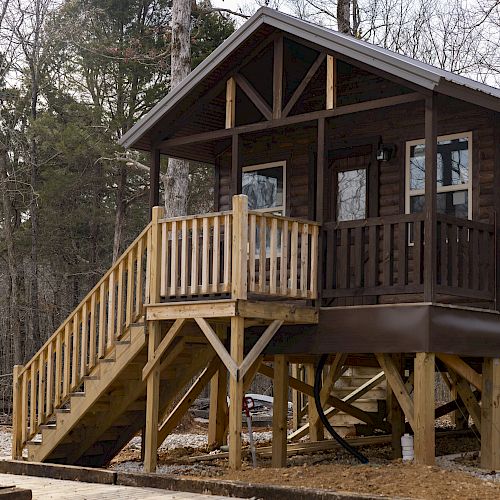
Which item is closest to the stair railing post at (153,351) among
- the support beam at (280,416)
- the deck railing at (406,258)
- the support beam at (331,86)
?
the support beam at (280,416)

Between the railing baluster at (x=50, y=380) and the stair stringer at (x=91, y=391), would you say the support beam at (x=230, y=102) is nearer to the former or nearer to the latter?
the stair stringer at (x=91, y=391)

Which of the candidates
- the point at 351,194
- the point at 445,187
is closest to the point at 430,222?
the point at 445,187

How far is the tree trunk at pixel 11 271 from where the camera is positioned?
29391 millimetres

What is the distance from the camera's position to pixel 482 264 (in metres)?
12.8

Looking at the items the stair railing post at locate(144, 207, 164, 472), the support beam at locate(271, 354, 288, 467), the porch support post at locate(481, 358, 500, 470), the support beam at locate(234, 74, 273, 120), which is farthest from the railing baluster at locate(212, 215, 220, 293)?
the porch support post at locate(481, 358, 500, 470)

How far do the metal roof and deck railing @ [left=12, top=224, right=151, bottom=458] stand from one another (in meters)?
2.31

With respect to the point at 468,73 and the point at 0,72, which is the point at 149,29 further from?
the point at 468,73

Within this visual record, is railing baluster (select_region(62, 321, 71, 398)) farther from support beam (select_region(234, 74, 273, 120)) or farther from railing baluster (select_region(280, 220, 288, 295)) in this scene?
support beam (select_region(234, 74, 273, 120))

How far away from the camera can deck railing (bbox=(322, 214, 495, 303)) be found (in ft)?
39.3

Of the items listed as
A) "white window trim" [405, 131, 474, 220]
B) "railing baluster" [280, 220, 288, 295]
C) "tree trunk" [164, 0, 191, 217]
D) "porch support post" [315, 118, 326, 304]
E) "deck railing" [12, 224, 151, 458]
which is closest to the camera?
"railing baluster" [280, 220, 288, 295]

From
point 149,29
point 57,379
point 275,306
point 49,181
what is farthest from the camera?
point 49,181

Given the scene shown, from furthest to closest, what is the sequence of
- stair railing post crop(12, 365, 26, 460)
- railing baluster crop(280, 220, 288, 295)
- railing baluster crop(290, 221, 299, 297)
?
stair railing post crop(12, 365, 26, 460), railing baluster crop(290, 221, 299, 297), railing baluster crop(280, 220, 288, 295)

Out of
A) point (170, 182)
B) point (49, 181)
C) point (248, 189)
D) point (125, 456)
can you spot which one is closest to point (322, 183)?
point (248, 189)

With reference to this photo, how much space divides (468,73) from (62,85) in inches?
485
